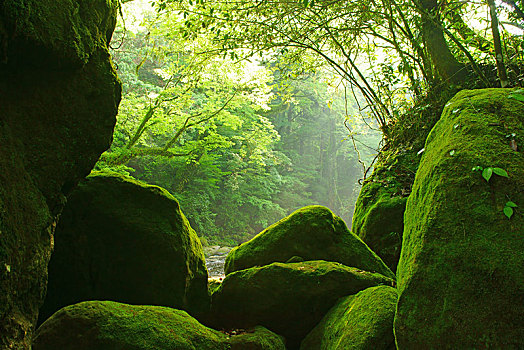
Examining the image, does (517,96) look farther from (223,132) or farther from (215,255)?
(223,132)

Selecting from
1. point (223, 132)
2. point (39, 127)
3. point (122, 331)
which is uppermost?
point (223, 132)

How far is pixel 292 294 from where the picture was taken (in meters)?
3.13

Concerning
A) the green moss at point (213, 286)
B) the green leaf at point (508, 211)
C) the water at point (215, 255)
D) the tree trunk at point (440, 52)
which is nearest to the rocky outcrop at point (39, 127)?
the green moss at point (213, 286)

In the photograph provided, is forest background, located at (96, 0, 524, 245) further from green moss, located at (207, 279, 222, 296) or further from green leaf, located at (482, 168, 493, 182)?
green moss, located at (207, 279, 222, 296)

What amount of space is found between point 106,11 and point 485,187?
3077 millimetres

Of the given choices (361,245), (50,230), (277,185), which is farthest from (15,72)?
(277,185)

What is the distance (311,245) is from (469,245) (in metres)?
2.42

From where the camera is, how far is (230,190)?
19.9 meters

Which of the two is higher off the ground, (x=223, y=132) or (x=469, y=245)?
(x=223, y=132)

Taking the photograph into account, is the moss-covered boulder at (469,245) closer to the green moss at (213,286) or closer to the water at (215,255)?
the green moss at (213,286)

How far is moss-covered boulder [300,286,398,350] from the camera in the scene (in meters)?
2.18

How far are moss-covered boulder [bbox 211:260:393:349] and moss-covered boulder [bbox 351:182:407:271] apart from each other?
1.18m

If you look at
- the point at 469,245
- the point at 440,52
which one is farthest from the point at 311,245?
the point at 440,52

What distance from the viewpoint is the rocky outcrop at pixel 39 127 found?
64.8 inches
